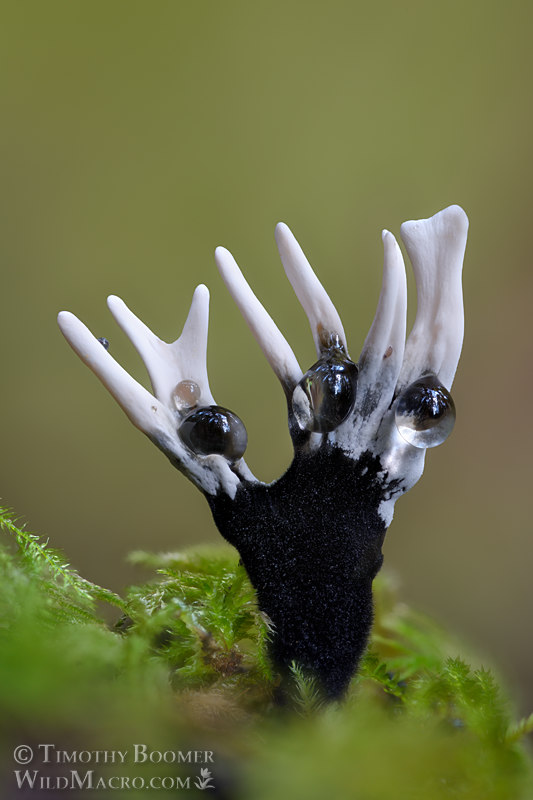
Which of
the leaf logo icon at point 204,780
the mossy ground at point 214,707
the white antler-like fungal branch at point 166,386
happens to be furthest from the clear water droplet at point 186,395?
the leaf logo icon at point 204,780

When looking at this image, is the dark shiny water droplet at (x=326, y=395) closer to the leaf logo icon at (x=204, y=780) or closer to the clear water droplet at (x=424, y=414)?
the clear water droplet at (x=424, y=414)

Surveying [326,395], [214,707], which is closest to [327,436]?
[326,395]

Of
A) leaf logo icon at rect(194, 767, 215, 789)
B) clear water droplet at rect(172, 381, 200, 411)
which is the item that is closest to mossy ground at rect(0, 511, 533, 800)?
leaf logo icon at rect(194, 767, 215, 789)

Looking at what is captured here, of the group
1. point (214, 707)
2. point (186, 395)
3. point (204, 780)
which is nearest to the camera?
point (204, 780)

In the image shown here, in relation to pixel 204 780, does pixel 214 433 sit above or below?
above

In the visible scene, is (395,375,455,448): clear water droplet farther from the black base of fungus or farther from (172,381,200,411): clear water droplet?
(172,381,200,411): clear water droplet

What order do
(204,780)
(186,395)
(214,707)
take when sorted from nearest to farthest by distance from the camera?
(204,780) → (214,707) → (186,395)

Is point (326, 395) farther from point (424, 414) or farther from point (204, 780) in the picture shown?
point (204, 780)
